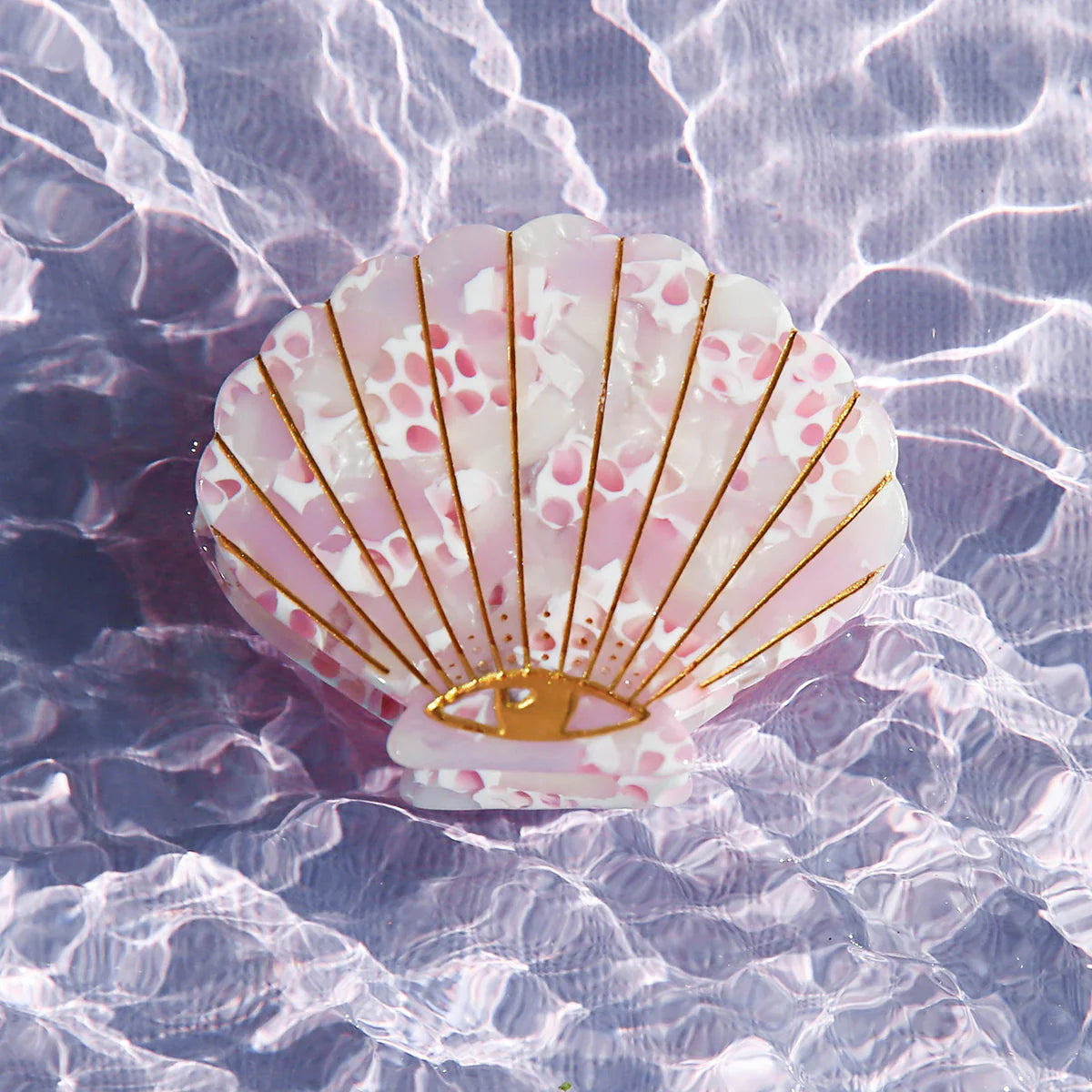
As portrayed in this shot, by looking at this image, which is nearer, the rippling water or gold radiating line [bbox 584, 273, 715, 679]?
gold radiating line [bbox 584, 273, 715, 679]

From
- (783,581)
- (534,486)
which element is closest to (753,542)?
(783,581)

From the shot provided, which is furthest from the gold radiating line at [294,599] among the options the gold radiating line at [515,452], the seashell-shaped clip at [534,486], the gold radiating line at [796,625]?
the gold radiating line at [796,625]

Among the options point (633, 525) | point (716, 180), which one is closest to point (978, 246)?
point (716, 180)

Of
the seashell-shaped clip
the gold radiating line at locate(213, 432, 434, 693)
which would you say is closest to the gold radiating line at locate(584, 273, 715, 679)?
the seashell-shaped clip

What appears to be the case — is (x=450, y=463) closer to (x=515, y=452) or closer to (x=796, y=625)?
(x=515, y=452)

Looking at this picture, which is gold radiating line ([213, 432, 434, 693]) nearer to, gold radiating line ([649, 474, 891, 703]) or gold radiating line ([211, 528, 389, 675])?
gold radiating line ([211, 528, 389, 675])

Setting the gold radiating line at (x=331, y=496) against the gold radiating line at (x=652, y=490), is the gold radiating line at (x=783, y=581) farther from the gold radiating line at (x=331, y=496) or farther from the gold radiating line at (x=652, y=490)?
the gold radiating line at (x=331, y=496)
